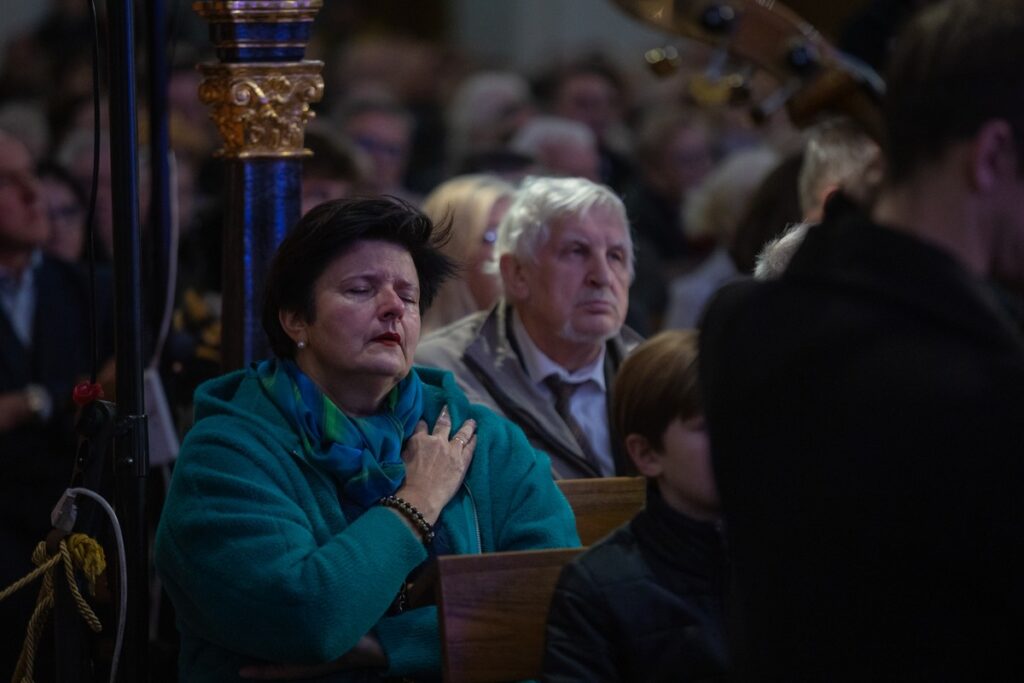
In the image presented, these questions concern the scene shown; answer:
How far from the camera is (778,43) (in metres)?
4.62

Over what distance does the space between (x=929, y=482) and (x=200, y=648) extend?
1653 millimetres

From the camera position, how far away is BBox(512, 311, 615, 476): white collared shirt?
3.98 metres

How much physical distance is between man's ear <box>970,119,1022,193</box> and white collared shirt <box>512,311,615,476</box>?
2.32 metres

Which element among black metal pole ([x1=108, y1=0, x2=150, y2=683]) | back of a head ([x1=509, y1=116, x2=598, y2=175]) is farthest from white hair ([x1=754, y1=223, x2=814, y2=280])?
back of a head ([x1=509, y1=116, x2=598, y2=175])

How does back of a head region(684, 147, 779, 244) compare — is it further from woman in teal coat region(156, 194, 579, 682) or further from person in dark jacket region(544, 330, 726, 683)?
person in dark jacket region(544, 330, 726, 683)

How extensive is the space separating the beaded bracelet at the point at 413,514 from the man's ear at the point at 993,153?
4.67 ft

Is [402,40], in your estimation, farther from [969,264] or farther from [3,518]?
[969,264]

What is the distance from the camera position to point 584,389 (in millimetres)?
4051

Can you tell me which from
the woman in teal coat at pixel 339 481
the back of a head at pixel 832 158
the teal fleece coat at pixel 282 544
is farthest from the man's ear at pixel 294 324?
the back of a head at pixel 832 158

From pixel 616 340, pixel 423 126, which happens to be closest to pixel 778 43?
pixel 616 340

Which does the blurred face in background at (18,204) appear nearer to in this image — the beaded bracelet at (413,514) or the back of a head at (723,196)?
the beaded bracelet at (413,514)

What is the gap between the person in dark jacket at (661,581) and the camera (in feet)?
8.70

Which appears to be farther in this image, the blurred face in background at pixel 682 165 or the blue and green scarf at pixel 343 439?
the blurred face in background at pixel 682 165

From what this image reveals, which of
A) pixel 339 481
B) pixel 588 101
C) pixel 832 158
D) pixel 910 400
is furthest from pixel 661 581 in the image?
pixel 588 101
